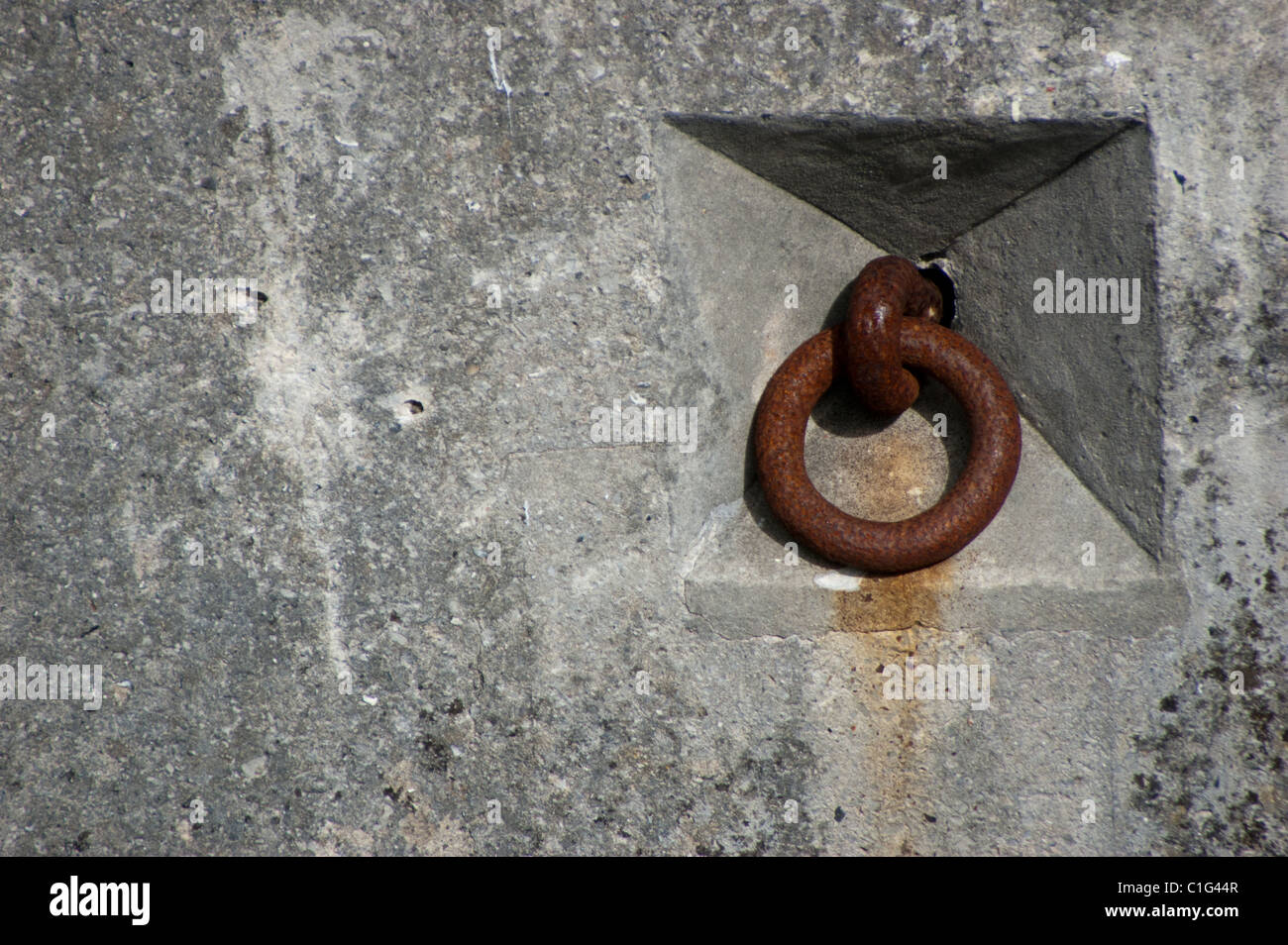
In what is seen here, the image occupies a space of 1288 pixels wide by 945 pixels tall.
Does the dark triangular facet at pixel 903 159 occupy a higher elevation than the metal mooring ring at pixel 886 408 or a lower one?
higher

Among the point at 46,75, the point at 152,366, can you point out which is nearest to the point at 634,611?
the point at 152,366

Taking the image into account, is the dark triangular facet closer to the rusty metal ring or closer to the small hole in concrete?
the small hole in concrete

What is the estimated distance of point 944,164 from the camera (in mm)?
1829

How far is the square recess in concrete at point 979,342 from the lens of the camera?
176 centimetres

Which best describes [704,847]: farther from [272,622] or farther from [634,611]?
[272,622]

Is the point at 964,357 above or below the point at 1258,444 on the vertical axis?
above

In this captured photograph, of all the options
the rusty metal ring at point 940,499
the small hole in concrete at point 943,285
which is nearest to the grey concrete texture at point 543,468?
the rusty metal ring at point 940,499

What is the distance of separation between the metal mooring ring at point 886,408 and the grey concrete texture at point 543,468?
0.14 metres

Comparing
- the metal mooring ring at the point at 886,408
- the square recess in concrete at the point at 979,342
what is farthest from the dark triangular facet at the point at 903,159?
the metal mooring ring at the point at 886,408

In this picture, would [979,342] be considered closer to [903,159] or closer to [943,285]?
[943,285]

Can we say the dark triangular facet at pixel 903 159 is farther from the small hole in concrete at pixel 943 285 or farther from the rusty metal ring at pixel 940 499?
the rusty metal ring at pixel 940 499

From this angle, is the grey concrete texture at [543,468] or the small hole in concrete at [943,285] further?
the small hole in concrete at [943,285]

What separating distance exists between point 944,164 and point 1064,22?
14.2 inches

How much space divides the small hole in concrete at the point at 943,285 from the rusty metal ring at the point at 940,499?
28 centimetres
